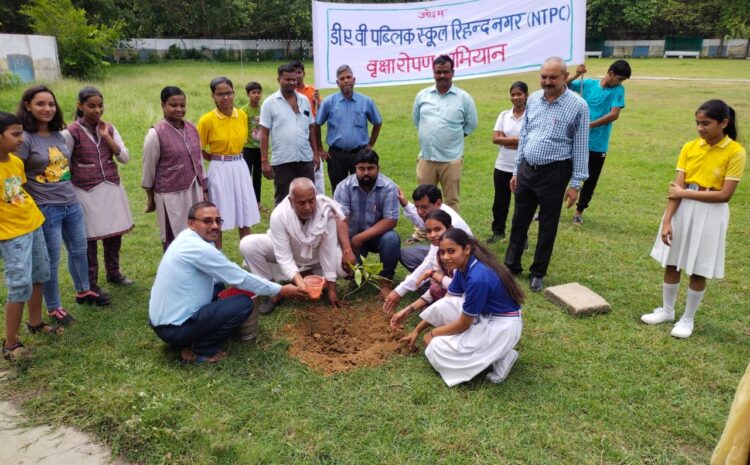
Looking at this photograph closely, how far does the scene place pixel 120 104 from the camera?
13273 millimetres

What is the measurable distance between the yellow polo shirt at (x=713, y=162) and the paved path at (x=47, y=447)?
13.6 feet

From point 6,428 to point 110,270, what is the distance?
1961 mm

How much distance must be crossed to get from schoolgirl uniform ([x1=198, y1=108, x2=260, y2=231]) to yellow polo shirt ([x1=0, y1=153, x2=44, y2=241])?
5.34 feet

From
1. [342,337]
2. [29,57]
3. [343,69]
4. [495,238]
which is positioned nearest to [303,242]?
[342,337]

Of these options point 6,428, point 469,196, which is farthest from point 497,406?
point 469,196

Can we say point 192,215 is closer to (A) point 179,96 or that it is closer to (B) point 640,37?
(A) point 179,96

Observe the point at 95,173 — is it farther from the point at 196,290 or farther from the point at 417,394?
the point at 417,394

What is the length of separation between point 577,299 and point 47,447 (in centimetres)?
385

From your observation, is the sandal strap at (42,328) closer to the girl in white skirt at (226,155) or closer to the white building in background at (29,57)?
the girl in white skirt at (226,155)

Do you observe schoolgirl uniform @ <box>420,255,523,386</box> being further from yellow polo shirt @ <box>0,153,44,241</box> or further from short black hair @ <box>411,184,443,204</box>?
yellow polo shirt @ <box>0,153,44,241</box>

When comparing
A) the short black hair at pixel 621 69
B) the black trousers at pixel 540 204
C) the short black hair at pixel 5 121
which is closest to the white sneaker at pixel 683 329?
the black trousers at pixel 540 204

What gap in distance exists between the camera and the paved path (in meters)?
2.76

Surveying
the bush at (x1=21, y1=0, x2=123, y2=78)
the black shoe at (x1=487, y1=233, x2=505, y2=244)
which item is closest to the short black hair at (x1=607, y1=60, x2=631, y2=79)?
the black shoe at (x1=487, y1=233, x2=505, y2=244)

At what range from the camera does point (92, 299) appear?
4363mm
